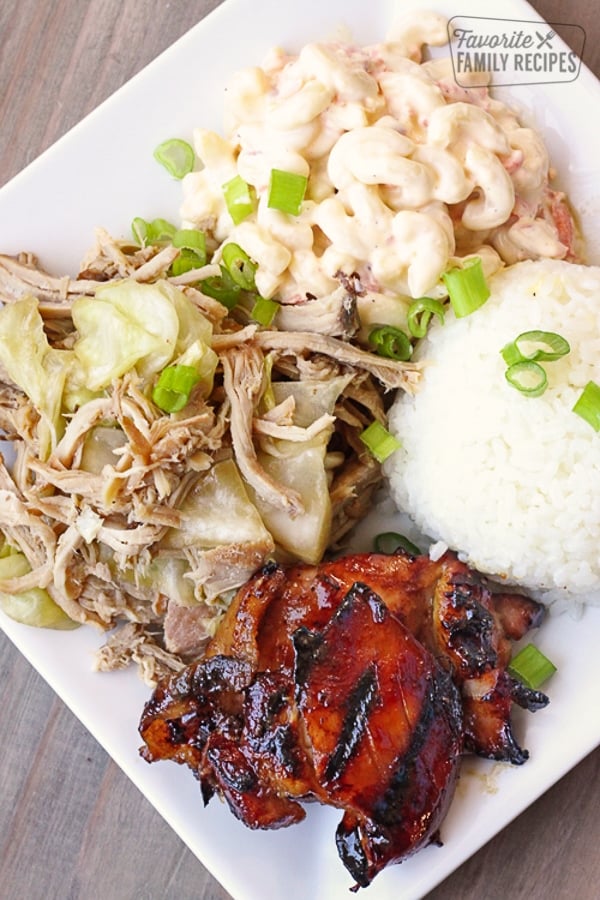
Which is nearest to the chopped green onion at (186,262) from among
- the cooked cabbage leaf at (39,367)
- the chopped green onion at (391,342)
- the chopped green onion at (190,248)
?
the chopped green onion at (190,248)

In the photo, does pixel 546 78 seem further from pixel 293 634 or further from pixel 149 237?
pixel 293 634

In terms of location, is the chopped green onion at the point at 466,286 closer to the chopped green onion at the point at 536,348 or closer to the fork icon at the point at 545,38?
the chopped green onion at the point at 536,348

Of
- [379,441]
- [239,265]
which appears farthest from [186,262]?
[379,441]

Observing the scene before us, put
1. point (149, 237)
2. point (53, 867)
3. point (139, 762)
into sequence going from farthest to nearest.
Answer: point (53, 867) < point (149, 237) < point (139, 762)

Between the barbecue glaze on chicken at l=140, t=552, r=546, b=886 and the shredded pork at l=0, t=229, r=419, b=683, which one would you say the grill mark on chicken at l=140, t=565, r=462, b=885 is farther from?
the shredded pork at l=0, t=229, r=419, b=683

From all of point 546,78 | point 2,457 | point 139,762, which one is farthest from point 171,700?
point 546,78

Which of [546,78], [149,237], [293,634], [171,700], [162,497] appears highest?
[546,78]
